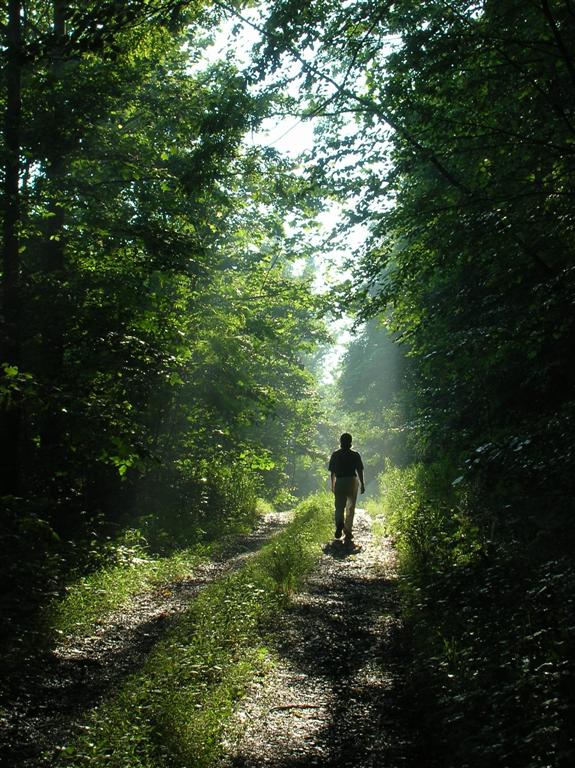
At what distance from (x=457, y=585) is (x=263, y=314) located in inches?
521

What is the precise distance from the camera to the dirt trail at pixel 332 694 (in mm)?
4195

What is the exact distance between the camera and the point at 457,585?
6469 mm

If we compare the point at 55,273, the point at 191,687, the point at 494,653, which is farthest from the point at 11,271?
the point at 494,653

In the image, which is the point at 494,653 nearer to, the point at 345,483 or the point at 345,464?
the point at 345,483

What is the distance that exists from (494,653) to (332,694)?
1.50 meters

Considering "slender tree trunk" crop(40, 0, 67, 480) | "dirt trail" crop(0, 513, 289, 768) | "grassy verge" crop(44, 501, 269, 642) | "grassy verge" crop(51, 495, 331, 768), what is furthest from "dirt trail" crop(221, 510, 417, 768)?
"slender tree trunk" crop(40, 0, 67, 480)

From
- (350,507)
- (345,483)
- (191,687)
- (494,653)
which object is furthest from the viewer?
(350,507)

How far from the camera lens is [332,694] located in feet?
16.9

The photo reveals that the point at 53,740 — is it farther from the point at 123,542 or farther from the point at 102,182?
the point at 102,182

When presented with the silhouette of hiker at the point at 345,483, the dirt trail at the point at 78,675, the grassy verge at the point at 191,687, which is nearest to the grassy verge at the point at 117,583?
the dirt trail at the point at 78,675

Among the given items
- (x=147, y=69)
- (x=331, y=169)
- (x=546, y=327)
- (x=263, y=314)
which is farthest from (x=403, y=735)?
(x=263, y=314)

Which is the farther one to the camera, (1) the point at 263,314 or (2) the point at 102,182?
(1) the point at 263,314

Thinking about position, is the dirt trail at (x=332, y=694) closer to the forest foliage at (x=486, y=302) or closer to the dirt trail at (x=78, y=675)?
the forest foliage at (x=486, y=302)

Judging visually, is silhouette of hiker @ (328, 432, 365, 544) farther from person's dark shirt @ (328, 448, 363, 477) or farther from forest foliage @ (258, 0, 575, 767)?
forest foliage @ (258, 0, 575, 767)
